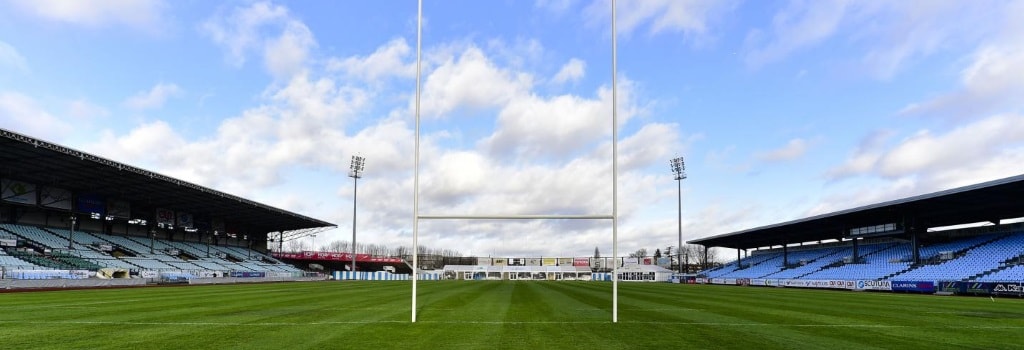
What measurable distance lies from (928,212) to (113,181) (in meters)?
61.1

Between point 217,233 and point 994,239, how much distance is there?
243ft

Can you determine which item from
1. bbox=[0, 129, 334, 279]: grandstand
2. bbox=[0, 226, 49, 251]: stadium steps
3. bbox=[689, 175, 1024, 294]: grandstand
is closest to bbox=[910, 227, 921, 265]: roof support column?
bbox=[689, 175, 1024, 294]: grandstand

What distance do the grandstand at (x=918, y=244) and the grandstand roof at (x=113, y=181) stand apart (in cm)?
5011

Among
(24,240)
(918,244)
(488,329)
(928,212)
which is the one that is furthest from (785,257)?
(24,240)

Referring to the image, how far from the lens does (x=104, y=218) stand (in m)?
50.9

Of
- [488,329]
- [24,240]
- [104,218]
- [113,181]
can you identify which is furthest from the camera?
[104,218]

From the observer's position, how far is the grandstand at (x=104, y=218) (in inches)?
1417

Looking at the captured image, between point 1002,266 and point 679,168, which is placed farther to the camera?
point 679,168

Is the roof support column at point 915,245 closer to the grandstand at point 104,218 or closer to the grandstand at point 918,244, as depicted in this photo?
the grandstand at point 918,244

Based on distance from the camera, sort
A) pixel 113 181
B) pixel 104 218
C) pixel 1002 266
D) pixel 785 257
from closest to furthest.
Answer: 1. pixel 1002 266
2. pixel 113 181
3. pixel 104 218
4. pixel 785 257

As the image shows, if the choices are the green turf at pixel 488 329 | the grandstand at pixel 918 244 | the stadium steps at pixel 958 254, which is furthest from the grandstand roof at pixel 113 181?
the stadium steps at pixel 958 254

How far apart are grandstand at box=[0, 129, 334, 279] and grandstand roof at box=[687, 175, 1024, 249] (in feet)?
166

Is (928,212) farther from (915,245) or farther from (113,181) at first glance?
(113,181)

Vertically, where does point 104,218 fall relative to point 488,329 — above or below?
above
